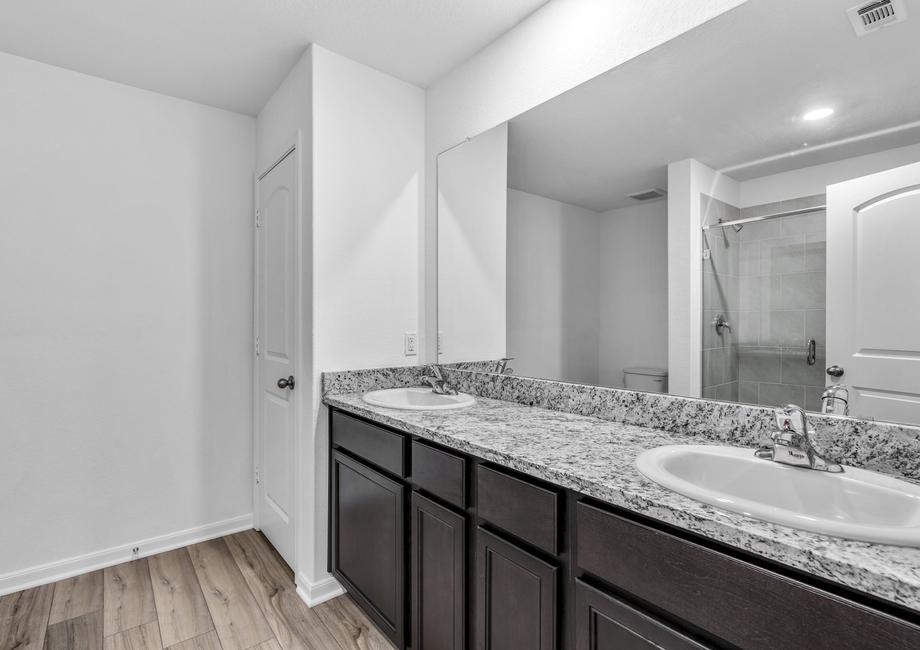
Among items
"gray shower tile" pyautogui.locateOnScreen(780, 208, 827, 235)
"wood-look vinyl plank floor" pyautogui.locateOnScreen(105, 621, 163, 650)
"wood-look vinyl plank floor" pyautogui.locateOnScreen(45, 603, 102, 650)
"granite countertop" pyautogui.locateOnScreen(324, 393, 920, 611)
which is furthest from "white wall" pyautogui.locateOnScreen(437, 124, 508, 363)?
"wood-look vinyl plank floor" pyautogui.locateOnScreen(45, 603, 102, 650)

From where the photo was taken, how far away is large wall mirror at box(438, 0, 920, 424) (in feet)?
3.34

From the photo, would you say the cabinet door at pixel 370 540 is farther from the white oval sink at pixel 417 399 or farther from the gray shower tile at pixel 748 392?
the gray shower tile at pixel 748 392

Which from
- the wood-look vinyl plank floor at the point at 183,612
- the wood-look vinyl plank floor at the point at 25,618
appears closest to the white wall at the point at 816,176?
the wood-look vinyl plank floor at the point at 183,612

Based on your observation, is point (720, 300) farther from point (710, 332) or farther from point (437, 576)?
point (437, 576)

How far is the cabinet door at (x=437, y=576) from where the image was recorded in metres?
1.29

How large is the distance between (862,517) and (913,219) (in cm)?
61

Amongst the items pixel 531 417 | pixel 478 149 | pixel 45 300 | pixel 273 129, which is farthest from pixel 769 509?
pixel 45 300

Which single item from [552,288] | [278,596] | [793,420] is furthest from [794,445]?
[278,596]

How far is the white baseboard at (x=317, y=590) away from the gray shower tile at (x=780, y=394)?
1807 millimetres

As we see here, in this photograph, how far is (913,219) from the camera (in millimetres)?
967

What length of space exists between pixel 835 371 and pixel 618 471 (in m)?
0.58

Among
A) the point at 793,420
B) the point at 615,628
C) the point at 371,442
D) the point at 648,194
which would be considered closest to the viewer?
the point at 615,628

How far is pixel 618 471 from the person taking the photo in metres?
0.99

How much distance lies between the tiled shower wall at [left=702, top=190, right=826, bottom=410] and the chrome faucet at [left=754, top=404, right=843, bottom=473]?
145mm
